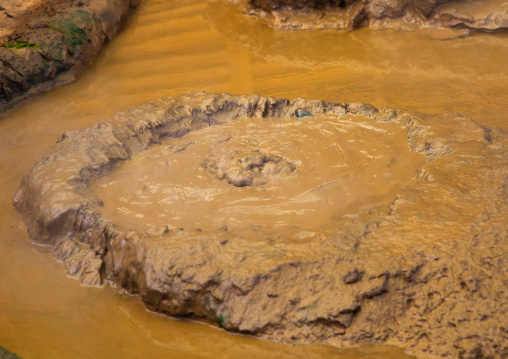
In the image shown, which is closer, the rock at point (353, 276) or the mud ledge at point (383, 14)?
the rock at point (353, 276)

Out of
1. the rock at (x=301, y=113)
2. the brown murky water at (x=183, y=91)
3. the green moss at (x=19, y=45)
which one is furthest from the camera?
the green moss at (x=19, y=45)

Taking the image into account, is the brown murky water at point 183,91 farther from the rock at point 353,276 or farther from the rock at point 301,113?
the rock at point 301,113

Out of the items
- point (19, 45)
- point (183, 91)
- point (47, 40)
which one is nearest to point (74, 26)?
point (47, 40)

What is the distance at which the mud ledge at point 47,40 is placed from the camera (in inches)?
181

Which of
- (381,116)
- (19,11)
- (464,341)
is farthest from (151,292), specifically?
(19,11)

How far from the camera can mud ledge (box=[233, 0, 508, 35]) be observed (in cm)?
519

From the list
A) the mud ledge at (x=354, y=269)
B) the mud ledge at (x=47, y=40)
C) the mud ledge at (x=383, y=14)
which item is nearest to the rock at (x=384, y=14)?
the mud ledge at (x=383, y=14)

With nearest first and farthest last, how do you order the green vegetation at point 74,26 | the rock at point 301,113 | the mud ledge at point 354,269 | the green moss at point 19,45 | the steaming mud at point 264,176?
the mud ledge at point 354,269 → the steaming mud at point 264,176 → the rock at point 301,113 → the green moss at point 19,45 → the green vegetation at point 74,26

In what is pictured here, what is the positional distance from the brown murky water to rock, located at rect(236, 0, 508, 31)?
0.56ft

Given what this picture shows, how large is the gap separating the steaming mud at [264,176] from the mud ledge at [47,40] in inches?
78.7

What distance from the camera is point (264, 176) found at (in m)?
2.91

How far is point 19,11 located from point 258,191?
3673 millimetres

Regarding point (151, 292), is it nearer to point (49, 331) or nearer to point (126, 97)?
point (49, 331)

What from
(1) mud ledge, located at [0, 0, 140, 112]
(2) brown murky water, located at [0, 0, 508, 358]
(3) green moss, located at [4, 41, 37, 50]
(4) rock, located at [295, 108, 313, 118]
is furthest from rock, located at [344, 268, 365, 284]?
(3) green moss, located at [4, 41, 37, 50]
